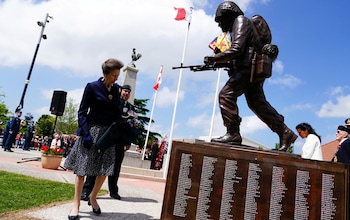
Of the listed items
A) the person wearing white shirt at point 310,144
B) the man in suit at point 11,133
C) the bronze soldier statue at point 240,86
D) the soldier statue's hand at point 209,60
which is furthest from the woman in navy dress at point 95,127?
A: the man in suit at point 11,133

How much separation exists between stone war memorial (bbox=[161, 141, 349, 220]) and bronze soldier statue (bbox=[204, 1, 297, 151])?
0.56 m

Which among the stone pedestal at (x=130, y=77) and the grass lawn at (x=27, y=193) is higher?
the stone pedestal at (x=130, y=77)

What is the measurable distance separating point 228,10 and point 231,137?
163 cm

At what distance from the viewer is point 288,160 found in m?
2.62

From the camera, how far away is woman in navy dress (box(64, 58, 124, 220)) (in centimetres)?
334

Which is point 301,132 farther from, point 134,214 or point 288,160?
point 134,214

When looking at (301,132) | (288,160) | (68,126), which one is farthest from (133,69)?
(68,126)

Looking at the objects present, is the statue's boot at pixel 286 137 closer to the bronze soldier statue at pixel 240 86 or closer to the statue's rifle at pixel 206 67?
the bronze soldier statue at pixel 240 86

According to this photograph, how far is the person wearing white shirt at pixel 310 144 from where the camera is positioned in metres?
4.70

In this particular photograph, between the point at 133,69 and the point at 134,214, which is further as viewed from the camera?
the point at 133,69

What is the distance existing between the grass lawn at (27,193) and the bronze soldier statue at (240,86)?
2.48 m

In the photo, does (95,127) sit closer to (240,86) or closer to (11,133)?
(240,86)

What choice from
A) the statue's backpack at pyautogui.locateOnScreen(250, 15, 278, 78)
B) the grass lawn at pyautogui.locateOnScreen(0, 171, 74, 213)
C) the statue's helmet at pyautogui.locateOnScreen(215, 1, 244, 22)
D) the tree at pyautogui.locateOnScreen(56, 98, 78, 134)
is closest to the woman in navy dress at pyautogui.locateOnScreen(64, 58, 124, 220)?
the grass lawn at pyautogui.locateOnScreen(0, 171, 74, 213)

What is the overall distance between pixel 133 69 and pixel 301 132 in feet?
42.5
